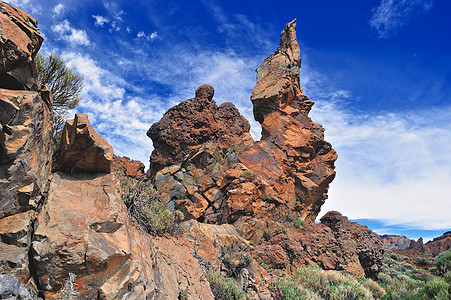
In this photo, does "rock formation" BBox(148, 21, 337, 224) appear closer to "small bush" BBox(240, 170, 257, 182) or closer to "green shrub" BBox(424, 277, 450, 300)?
"small bush" BBox(240, 170, 257, 182)

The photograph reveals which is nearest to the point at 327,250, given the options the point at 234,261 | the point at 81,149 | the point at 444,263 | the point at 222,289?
the point at 444,263

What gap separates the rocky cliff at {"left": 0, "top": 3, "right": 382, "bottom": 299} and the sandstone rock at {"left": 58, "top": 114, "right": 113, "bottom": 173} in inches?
1.0

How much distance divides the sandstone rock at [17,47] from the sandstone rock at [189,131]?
1775cm

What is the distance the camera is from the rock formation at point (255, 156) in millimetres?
15578

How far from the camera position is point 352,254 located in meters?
12.3

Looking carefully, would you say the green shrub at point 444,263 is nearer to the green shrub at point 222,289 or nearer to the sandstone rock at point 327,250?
the sandstone rock at point 327,250

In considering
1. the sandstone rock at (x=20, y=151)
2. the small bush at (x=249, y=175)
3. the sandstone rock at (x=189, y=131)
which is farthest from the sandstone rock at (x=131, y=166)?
Result: the sandstone rock at (x=20, y=151)

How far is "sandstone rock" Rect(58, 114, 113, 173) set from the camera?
16.1 ft

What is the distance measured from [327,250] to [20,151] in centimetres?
1280

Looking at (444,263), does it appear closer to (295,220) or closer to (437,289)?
(437,289)

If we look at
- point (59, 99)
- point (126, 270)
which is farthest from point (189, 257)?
point (59, 99)

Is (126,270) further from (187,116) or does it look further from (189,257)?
(187,116)

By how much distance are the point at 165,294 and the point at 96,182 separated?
2.62 m

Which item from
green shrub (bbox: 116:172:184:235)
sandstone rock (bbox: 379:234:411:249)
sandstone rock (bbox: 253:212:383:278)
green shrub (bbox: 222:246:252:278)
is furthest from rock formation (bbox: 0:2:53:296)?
sandstone rock (bbox: 379:234:411:249)
